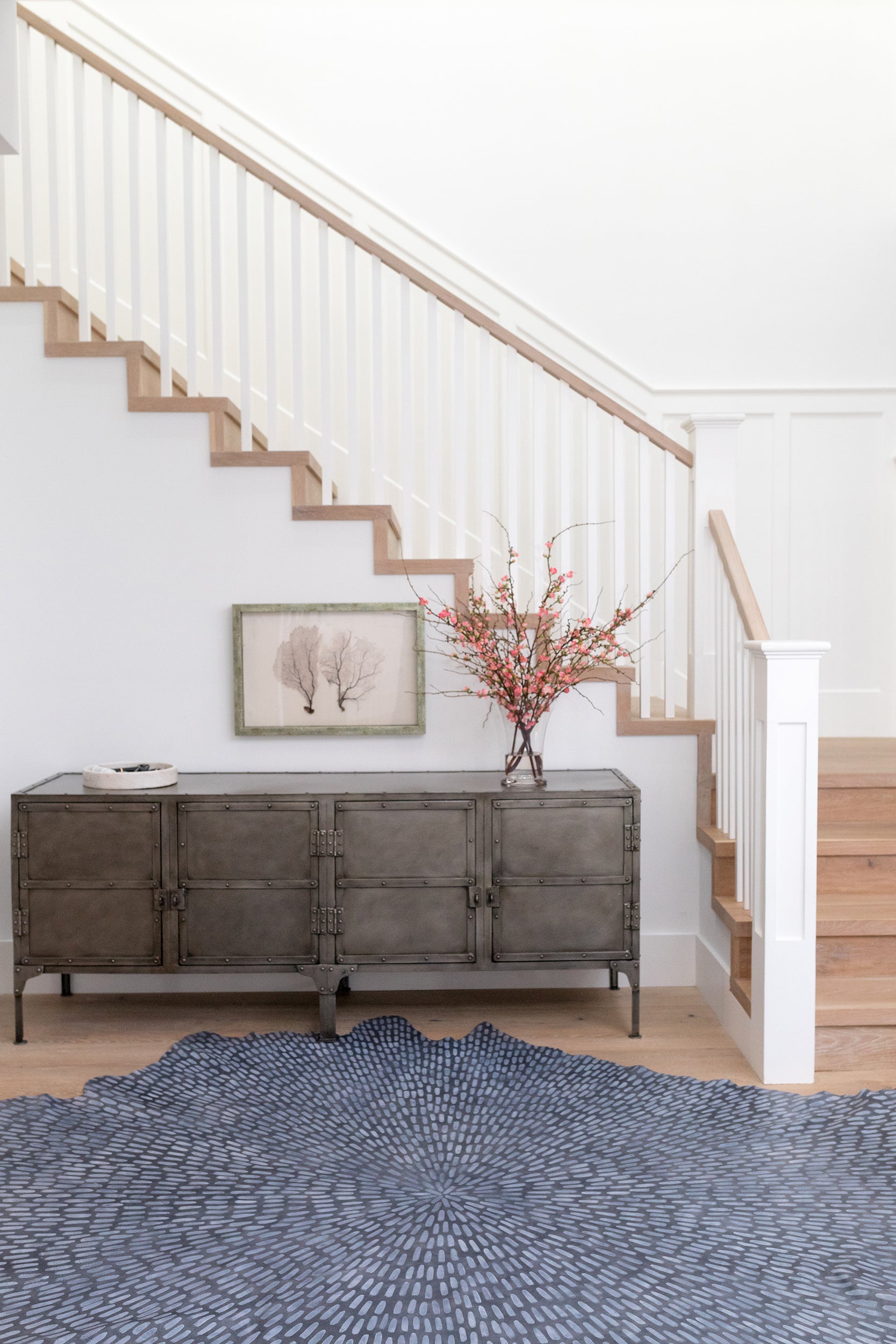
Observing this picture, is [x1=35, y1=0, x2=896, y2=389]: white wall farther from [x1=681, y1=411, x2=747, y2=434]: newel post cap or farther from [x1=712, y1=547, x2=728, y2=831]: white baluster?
[x1=712, y1=547, x2=728, y2=831]: white baluster

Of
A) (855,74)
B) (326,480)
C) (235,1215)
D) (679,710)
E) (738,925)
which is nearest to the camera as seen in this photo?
(235,1215)

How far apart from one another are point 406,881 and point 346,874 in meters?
0.18

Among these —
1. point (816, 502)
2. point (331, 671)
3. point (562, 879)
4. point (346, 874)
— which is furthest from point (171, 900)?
point (816, 502)

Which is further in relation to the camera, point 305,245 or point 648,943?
point 305,245

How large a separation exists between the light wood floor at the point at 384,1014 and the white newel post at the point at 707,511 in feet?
3.30

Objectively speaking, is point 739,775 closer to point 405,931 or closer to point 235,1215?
point 405,931

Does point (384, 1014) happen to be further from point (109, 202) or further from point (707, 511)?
point (109, 202)

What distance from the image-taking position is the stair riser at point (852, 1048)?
2.77 meters

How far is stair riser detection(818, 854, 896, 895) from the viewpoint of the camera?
3.07 metres

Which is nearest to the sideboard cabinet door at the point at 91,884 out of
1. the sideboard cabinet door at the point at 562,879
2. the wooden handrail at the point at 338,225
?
the sideboard cabinet door at the point at 562,879

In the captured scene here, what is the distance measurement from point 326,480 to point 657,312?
191cm

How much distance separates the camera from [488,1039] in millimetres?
3000

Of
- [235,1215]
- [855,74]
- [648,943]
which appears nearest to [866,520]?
[855,74]

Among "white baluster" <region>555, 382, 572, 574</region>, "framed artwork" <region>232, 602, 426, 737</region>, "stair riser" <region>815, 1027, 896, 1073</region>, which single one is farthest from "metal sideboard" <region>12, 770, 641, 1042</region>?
"white baluster" <region>555, 382, 572, 574</region>
